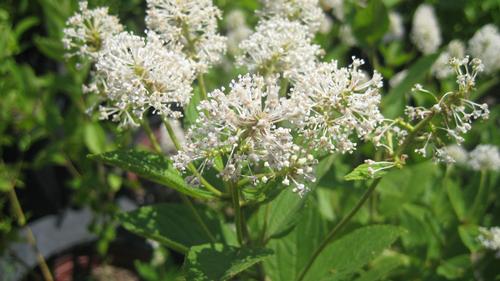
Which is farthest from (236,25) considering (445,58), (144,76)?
(144,76)

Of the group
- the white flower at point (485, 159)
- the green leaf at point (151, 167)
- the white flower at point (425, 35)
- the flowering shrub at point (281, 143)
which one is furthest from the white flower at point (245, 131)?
the white flower at point (425, 35)

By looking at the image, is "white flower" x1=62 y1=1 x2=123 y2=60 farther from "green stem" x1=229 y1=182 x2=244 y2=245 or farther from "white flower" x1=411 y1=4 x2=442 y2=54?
"white flower" x1=411 y1=4 x2=442 y2=54

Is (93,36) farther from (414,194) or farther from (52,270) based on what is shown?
(52,270)

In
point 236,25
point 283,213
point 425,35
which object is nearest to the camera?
point 283,213

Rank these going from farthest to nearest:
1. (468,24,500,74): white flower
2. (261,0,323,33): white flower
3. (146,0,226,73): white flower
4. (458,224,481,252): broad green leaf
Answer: (468,24,500,74): white flower
(458,224,481,252): broad green leaf
(261,0,323,33): white flower
(146,0,226,73): white flower

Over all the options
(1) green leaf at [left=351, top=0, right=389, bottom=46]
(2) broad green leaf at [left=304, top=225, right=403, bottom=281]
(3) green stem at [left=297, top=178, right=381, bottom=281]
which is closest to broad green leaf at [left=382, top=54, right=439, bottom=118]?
(1) green leaf at [left=351, top=0, right=389, bottom=46]

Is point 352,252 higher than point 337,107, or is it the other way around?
point 337,107

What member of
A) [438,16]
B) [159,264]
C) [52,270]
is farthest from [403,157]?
[438,16]

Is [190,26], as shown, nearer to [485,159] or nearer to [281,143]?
[281,143]
